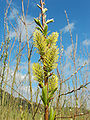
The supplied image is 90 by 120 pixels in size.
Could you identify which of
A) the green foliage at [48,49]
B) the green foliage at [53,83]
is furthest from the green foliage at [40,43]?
the green foliage at [53,83]

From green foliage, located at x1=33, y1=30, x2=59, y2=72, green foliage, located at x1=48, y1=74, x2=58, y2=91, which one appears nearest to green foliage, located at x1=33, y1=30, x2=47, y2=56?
green foliage, located at x1=33, y1=30, x2=59, y2=72

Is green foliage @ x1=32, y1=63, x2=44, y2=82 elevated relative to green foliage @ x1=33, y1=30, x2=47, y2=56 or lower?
lower

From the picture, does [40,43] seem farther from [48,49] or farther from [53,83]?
[53,83]

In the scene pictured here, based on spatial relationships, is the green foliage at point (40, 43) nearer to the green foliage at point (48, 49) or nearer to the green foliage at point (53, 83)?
the green foliage at point (48, 49)

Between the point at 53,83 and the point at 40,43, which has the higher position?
the point at 40,43

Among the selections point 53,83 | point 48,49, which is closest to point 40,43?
point 48,49

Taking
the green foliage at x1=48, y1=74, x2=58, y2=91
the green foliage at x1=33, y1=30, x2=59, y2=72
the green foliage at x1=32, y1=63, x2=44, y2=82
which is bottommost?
the green foliage at x1=48, y1=74, x2=58, y2=91

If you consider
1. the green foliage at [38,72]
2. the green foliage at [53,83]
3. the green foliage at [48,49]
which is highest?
the green foliage at [48,49]

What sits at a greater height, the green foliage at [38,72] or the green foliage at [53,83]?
the green foliage at [38,72]

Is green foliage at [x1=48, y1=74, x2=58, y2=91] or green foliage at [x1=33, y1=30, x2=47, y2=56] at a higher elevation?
green foliage at [x1=33, y1=30, x2=47, y2=56]

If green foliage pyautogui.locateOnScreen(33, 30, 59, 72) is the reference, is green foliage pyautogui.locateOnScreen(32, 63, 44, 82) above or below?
below

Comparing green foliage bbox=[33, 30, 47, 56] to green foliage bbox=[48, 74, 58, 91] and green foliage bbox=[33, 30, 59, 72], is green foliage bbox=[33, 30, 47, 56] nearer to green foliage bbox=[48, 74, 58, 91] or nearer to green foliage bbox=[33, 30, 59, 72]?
green foliage bbox=[33, 30, 59, 72]

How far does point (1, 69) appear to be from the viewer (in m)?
1.04

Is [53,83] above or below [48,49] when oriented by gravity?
below
